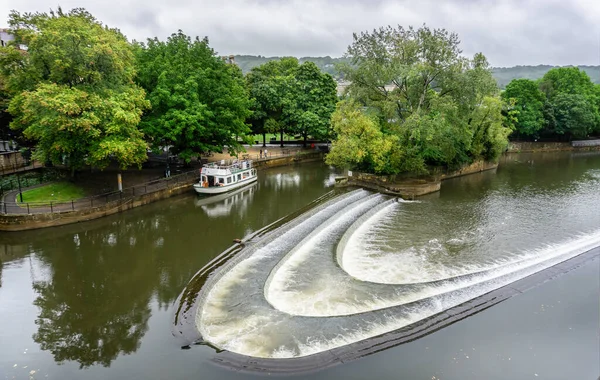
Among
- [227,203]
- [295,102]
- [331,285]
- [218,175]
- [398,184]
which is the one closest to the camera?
[331,285]

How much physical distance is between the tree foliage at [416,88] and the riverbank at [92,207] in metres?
14.9

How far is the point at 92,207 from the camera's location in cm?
2677

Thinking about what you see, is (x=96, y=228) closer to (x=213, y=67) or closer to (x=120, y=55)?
(x=120, y=55)

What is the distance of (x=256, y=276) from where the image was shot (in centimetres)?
1814

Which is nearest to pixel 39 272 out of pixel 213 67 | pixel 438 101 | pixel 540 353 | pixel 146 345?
pixel 146 345

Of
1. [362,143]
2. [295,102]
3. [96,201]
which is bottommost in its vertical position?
[96,201]

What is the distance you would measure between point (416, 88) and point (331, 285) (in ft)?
90.5

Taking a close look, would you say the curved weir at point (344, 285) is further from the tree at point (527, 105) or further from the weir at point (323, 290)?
the tree at point (527, 105)

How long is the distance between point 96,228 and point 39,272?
21.0 ft

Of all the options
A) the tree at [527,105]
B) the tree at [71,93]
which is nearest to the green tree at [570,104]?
the tree at [527,105]

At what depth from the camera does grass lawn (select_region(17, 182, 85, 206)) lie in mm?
26984

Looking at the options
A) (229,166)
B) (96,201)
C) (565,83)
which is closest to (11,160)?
(96,201)

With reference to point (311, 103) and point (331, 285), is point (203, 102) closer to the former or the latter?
point (311, 103)

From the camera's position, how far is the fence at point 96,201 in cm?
2533
